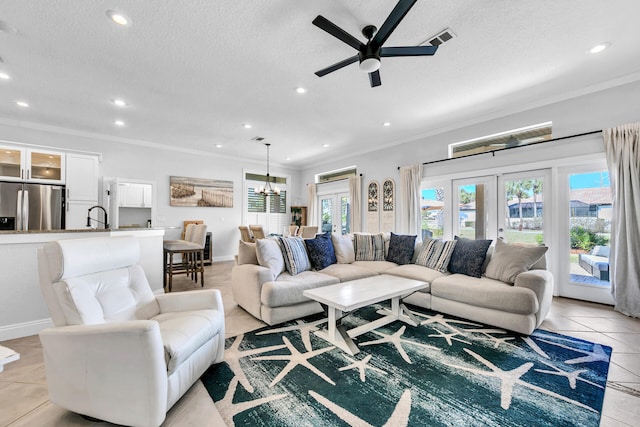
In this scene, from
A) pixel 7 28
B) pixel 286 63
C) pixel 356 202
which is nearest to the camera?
pixel 7 28

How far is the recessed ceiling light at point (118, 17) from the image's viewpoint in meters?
2.20

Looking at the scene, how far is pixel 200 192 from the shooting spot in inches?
264

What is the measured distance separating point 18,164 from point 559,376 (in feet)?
23.6

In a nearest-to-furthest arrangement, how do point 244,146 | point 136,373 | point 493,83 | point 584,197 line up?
1. point 136,373
2. point 493,83
3. point 584,197
4. point 244,146

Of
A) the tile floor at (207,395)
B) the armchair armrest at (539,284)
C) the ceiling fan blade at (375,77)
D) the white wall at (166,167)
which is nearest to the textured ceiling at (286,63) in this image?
the white wall at (166,167)

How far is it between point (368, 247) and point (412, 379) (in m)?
2.46

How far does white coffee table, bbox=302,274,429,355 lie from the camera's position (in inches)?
87.5

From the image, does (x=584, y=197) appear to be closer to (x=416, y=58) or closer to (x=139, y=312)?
(x=416, y=58)

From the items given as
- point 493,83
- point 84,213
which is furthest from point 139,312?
point 493,83

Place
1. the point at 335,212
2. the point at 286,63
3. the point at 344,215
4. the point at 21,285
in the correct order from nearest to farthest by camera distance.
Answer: the point at 21,285
the point at 286,63
the point at 344,215
the point at 335,212

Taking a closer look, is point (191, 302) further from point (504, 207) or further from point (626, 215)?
point (626, 215)

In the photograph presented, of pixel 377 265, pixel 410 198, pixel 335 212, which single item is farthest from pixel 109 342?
pixel 335 212

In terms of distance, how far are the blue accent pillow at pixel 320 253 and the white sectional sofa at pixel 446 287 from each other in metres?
0.11

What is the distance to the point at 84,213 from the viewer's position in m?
4.78
